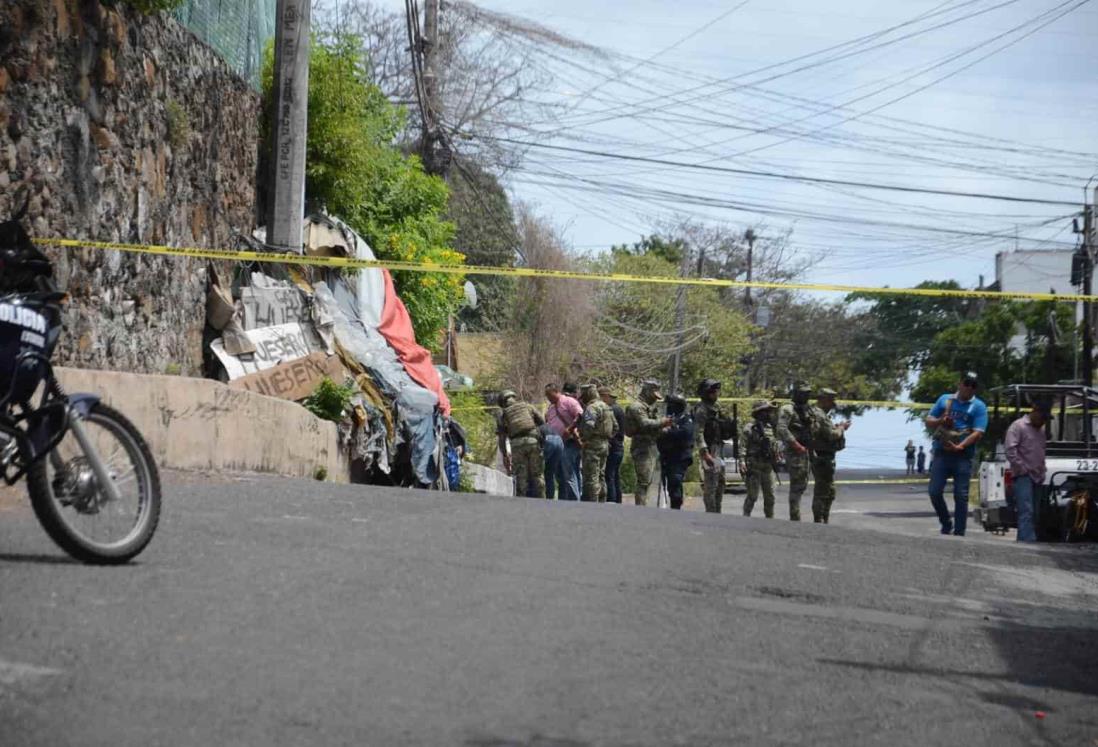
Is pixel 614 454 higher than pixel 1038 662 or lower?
higher

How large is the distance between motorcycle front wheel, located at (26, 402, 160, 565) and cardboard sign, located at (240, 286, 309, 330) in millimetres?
10687

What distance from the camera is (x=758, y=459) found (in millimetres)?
17969

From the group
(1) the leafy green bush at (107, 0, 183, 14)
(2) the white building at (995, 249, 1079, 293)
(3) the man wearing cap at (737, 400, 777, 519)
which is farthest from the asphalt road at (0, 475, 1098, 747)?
(2) the white building at (995, 249, 1079, 293)

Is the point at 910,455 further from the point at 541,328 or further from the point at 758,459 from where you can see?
the point at 758,459

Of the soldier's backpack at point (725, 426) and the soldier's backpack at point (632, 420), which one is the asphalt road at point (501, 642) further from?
the soldier's backpack at point (632, 420)

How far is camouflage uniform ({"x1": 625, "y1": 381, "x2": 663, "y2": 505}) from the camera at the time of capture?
18.6 meters

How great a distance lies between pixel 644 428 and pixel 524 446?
2120 millimetres

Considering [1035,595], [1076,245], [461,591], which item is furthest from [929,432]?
[1076,245]

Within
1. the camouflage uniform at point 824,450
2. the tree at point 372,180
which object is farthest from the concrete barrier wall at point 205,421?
the tree at point 372,180

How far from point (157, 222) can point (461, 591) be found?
9017mm

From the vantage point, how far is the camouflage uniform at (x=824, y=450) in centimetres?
1733

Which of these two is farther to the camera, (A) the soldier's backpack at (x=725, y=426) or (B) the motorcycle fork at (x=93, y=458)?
(A) the soldier's backpack at (x=725, y=426)

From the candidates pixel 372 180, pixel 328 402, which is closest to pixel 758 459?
pixel 328 402

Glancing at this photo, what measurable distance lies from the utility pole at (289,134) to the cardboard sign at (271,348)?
131 centimetres
